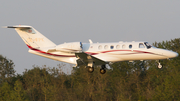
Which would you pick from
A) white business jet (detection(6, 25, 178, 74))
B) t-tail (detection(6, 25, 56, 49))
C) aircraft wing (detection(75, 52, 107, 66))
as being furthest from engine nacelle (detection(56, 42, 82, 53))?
t-tail (detection(6, 25, 56, 49))

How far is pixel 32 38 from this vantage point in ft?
93.0

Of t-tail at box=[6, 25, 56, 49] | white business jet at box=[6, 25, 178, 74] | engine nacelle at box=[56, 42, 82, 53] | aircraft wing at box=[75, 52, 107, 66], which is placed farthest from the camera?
t-tail at box=[6, 25, 56, 49]

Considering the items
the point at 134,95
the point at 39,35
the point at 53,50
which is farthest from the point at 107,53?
the point at 134,95

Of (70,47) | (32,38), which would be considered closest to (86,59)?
(70,47)

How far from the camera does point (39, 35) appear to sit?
28.7 metres

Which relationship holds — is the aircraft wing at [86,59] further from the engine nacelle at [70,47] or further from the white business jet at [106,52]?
the engine nacelle at [70,47]

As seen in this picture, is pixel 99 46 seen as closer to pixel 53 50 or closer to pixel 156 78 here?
A: pixel 53 50

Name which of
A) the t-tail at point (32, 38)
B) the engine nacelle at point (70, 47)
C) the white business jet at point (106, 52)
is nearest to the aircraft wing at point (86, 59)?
the white business jet at point (106, 52)

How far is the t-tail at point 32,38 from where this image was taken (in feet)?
92.4

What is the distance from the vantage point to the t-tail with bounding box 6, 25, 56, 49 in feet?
92.4

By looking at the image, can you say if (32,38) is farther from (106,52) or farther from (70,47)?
(106,52)

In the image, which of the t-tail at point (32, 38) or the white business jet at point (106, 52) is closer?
the white business jet at point (106, 52)

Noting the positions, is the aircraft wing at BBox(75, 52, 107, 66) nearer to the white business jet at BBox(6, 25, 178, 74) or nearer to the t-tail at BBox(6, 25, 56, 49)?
the white business jet at BBox(6, 25, 178, 74)

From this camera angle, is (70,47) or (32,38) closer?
(70,47)
